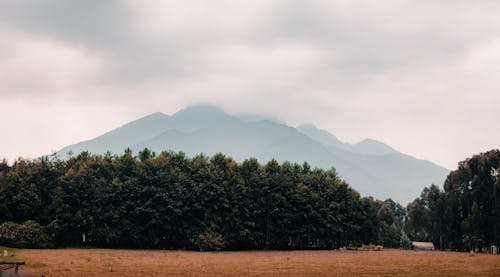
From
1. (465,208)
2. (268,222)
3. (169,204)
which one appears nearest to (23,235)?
(169,204)

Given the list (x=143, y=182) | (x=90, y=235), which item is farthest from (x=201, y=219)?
(x=90, y=235)

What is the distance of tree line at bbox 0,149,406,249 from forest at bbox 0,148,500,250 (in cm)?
15

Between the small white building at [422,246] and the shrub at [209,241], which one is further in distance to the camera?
Answer: the small white building at [422,246]

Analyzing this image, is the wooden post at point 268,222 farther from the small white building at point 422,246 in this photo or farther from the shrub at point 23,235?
the small white building at point 422,246

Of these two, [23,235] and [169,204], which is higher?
[169,204]

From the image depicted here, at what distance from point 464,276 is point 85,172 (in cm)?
5584

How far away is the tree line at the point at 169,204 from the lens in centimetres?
6950

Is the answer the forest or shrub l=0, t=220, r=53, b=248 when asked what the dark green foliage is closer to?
the forest

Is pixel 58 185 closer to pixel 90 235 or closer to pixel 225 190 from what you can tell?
pixel 90 235

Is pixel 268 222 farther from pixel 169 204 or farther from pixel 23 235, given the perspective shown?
pixel 23 235

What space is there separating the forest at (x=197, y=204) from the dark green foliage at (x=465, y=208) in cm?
18

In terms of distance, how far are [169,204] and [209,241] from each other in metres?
7.93

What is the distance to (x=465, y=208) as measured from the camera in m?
87.4

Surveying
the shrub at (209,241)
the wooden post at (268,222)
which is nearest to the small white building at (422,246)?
the wooden post at (268,222)
